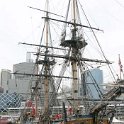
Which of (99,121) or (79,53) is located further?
(79,53)

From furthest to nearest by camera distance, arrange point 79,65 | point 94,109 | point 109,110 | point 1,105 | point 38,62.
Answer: point 1,105, point 38,62, point 79,65, point 109,110, point 94,109

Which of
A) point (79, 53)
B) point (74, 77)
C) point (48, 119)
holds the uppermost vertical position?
point (79, 53)

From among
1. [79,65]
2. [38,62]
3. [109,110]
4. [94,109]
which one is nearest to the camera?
[94,109]

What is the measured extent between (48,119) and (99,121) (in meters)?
19.9

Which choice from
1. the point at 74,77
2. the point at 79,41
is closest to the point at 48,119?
the point at 74,77

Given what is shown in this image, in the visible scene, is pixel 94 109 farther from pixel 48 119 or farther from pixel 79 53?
pixel 48 119

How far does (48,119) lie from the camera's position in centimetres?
5209

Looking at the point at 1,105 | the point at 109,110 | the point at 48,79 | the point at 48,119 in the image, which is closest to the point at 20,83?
the point at 1,105

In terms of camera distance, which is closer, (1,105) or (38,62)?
(38,62)

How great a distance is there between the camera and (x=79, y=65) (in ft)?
151

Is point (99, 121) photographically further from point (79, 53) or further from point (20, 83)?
point (20, 83)

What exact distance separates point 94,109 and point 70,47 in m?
17.2

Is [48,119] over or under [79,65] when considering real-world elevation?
under

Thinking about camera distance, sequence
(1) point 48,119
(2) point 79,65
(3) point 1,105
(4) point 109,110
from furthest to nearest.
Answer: (3) point 1,105 < (1) point 48,119 < (2) point 79,65 < (4) point 109,110
